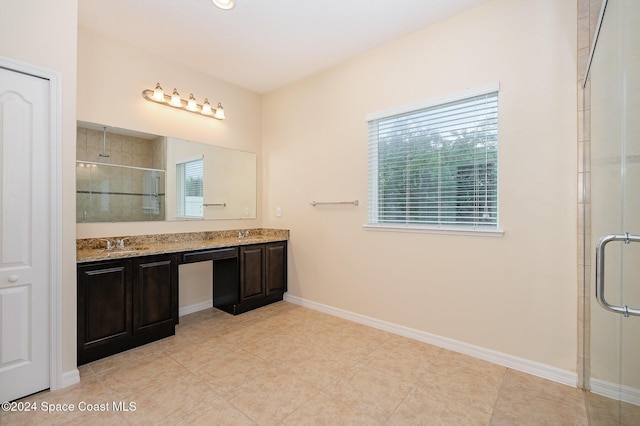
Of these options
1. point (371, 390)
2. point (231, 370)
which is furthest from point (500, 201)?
point (231, 370)

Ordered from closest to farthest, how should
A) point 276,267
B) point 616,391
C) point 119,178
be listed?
point 616,391 → point 119,178 → point 276,267

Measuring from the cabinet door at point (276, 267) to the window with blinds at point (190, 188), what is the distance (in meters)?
0.96

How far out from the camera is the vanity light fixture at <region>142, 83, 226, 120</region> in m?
3.02

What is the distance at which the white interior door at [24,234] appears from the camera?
178cm

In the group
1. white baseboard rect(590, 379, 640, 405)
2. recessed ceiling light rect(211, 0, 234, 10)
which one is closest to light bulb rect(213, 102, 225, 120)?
recessed ceiling light rect(211, 0, 234, 10)

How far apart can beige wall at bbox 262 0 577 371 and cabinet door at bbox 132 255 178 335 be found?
1526mm

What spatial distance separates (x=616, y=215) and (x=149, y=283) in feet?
10.1

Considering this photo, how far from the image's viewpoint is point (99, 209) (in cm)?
273

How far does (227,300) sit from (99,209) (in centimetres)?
159

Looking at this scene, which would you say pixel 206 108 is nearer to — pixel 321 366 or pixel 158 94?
pixel 158 94

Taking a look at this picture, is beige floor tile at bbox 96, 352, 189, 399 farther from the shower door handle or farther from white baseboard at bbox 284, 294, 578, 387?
the shower door handle

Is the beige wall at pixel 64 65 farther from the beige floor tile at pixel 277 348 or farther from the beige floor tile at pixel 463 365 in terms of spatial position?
the beige floor tile at pixel 463 365

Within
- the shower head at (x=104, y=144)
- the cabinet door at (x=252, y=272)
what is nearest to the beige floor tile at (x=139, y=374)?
the cabinet door at (x=252, y=272)

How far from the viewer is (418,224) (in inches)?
108
